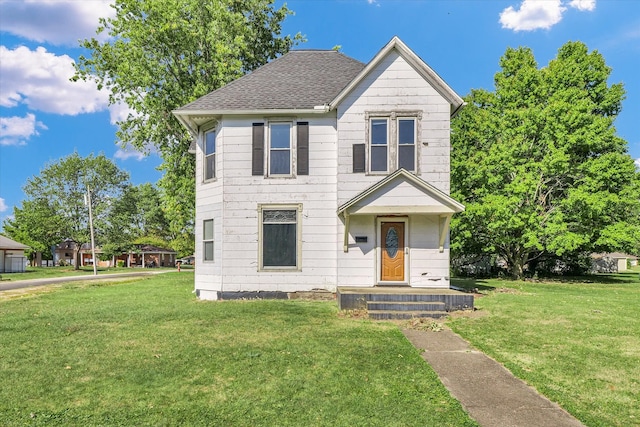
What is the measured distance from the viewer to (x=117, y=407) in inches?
179

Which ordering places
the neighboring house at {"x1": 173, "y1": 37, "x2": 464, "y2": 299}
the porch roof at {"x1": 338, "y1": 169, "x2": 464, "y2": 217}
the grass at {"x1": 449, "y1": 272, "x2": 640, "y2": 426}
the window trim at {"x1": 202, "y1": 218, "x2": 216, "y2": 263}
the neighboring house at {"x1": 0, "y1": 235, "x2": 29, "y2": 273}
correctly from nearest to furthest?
1. the grass at {"x1": 449, "y1": 272, "x2": 640, "y2": 426}
2. the porch roof at {"x1": 338, "y1": 169, "x2": 464, "y2": 217}
3. the neighboring house at {"x1": 173, "y1": 37, "x2": 464, "y2": 299}
4. the window trim at {"x1": 202, "y1": 218, "x2": 216, "y2": 263}
5. the neighboring house at {"x1": 0, "y1": 235, "x2": 29, "y2": 273}

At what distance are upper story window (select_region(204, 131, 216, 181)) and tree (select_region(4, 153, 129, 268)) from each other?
4448 cm

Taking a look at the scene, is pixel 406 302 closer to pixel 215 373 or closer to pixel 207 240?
pixel 215 373

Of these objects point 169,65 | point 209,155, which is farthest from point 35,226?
point 209,155

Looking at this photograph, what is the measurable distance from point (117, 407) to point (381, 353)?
399 cm

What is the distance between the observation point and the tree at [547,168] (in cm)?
2031

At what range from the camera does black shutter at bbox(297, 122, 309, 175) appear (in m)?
13.2

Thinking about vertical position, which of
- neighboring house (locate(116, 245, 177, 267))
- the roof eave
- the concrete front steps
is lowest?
neighboring house (locate(116, 245, 177, 267))

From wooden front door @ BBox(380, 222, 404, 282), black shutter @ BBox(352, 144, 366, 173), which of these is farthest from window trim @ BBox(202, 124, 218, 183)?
wooden front door @ BBox(380, 222, 404, 282)

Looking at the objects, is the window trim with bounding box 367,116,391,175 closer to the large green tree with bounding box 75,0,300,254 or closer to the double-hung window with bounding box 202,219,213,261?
the double-hung window with bounding box 202,219,213,261

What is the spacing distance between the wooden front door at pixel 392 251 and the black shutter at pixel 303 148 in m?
3.16

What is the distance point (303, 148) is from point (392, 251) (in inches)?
175

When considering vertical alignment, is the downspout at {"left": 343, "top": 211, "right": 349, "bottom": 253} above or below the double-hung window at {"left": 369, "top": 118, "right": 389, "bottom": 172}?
below

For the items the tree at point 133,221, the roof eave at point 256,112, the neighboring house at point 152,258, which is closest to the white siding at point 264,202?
the roof eave at point 256,112
